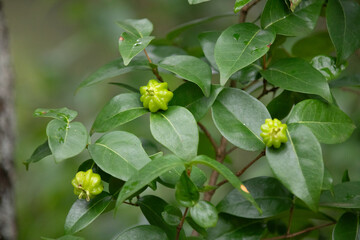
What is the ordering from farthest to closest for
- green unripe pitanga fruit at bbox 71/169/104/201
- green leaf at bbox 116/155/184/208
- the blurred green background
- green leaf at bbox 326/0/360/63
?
the blurred green background, green leaf at bbox 326/0/360/63, green unripe pitanga fruit at bbox 71/169/104/201, green leaf at bbox 116/155/184/208

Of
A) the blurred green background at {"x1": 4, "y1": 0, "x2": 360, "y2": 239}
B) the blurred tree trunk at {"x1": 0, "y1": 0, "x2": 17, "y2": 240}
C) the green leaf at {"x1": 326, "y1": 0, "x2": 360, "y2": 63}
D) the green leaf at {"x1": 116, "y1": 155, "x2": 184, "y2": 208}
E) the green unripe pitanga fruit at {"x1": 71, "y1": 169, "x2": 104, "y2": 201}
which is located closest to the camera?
the green leaf at {"x1": 116, "y1": 155, "x2": 184, "y2": 208}

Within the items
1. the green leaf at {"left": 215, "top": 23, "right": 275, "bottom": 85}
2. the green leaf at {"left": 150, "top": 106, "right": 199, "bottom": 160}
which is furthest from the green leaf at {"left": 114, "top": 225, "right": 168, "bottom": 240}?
the green leaf at {"left": 215, "top": 23, "right": 275, "bottom": 85}

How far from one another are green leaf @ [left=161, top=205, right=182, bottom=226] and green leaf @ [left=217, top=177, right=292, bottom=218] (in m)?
0.10

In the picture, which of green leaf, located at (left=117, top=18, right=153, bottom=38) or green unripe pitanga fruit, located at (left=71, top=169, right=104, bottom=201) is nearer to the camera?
green unripe pitanga fruit, located at (left=71, top=169, right=104, bottom=201)

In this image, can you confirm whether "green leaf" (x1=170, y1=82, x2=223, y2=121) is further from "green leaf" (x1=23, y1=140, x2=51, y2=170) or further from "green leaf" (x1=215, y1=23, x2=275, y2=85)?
"green leaf" (x1=23, y1=140, x2=51, y2=170)

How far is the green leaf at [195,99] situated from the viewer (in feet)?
2.23

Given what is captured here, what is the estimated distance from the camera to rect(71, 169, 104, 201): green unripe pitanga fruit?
629 millimetres

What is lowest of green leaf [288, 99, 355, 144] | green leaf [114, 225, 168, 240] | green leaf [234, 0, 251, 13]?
green leaf [114, 225, 168, 240]

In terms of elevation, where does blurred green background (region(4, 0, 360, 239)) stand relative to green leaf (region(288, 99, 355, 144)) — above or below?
below

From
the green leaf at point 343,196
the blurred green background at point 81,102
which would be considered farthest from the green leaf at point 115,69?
the blurred green background at point 81,102

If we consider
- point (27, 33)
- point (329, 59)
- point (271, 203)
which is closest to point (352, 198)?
point (271, 203)

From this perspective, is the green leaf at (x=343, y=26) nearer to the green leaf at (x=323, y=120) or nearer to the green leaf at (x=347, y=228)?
the green leaf at (x=323, y=120)

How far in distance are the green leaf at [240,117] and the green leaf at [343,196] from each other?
17 cm

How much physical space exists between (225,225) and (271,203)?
0.28 ft
